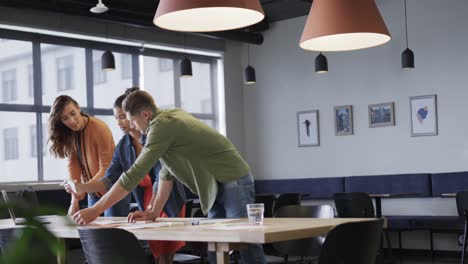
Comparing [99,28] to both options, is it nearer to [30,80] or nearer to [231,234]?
[30,80]

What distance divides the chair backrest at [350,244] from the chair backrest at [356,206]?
471 cm

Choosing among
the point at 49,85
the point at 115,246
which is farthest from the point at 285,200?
the point at 115,246

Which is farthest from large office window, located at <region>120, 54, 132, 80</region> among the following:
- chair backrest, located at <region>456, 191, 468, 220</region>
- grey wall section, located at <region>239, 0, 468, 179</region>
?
chair backrest, located at <region>456, 191, 468, 220</region>

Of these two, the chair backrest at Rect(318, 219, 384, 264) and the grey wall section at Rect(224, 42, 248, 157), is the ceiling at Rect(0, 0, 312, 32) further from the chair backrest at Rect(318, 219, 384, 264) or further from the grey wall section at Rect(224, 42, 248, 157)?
the chair backrest at Rect(318, 219, 384, 264)

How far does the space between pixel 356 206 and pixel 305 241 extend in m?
3.76

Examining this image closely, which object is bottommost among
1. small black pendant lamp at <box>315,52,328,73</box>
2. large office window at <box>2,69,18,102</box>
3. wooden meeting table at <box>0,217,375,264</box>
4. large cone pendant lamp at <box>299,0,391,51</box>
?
wooden meeting table at <box>0,217,375,264</box>

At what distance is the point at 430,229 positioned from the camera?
8.80 metres

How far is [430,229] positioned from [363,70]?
8.19 ft

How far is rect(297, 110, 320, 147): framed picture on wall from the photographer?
10.5 metres

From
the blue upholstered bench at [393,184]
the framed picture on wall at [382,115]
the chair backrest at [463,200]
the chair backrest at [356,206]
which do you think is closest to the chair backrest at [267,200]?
the chair backrest at [356,206]

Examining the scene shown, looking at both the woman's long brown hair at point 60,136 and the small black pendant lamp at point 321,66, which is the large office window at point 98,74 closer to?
the small black pendant lamp at point 321,66

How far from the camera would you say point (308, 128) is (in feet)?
34.6

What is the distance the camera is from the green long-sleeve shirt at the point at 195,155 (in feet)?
10.7

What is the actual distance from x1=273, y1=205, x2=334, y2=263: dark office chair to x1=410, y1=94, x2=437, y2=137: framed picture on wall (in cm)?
604
